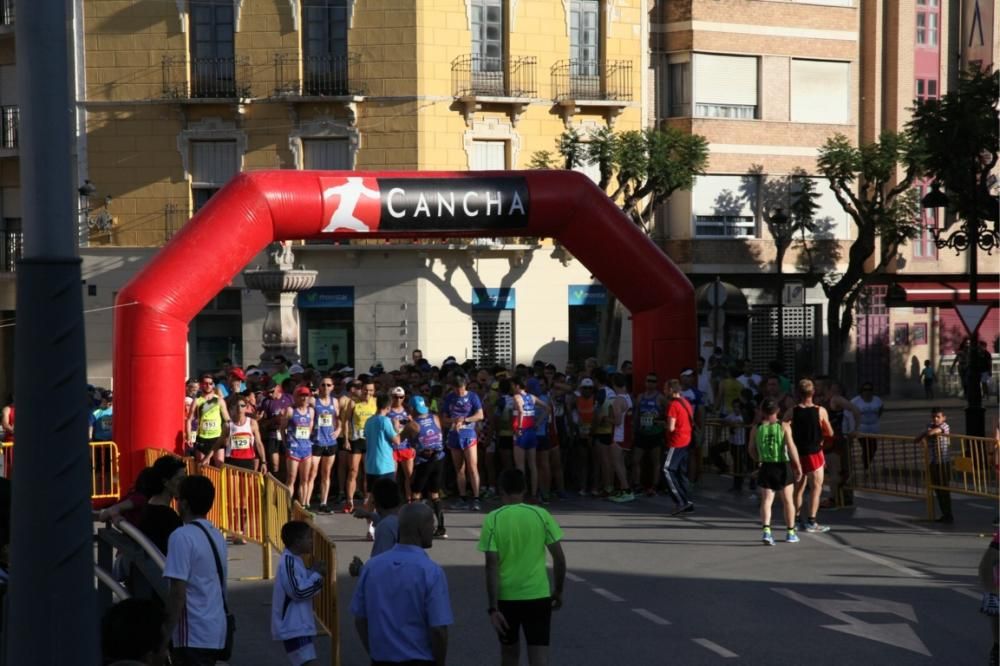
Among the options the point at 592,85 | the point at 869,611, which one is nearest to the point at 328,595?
the point at 869,611

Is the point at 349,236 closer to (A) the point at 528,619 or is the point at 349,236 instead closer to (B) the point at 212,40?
(A) the point at 528,619

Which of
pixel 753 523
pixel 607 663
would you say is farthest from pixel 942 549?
pixel 607 663

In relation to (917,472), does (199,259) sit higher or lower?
higher

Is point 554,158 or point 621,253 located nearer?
point 621,253

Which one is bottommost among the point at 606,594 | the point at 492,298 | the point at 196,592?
the point at 606,594

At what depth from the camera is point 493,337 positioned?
3459 cm

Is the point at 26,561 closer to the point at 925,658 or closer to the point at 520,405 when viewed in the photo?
the point at 925,658

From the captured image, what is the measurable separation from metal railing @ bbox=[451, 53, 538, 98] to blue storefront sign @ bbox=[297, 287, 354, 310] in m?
5.18

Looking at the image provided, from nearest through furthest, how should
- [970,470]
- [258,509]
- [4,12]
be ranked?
[258,509] < [970,470] < [4,12]

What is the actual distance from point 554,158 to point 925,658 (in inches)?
978

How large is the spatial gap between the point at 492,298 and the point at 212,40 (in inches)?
342

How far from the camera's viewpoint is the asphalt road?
10.9 metres

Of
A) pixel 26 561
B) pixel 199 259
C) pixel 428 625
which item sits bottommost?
pixel 428 625

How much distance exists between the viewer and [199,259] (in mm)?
17734
